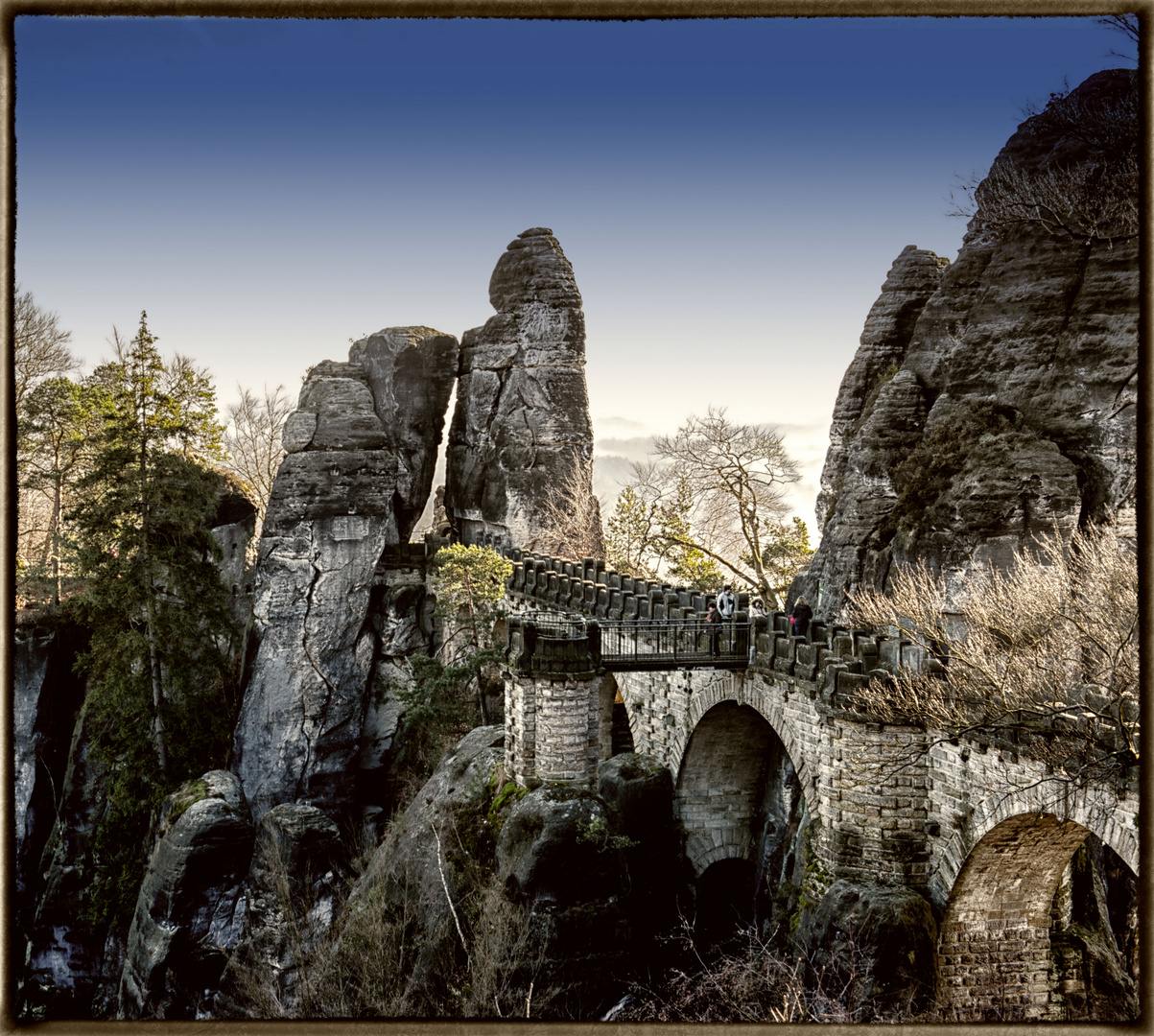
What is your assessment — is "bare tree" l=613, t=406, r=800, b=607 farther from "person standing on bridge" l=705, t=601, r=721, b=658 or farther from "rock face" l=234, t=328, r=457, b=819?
"person standing on bridge" l=705, t=601, r=721, b=658

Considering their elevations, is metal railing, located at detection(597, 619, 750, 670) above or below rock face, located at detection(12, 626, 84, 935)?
above

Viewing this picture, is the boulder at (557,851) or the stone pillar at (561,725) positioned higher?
the stone pillar at (561,725)

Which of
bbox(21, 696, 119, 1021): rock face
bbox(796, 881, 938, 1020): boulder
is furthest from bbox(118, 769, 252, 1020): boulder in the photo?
bbox(796, 881, 938, 1020): boulder

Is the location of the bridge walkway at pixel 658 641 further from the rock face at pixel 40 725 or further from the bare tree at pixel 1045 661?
the rock face at pixel 40 725

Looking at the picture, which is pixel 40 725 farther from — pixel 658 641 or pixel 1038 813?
pixel 1038 813

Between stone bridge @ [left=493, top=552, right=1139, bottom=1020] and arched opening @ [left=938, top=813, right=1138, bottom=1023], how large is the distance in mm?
24

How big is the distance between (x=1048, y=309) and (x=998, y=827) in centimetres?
1062

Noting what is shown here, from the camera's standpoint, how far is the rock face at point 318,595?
3025 cm

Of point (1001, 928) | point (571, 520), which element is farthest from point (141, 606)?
point (1001, 928)

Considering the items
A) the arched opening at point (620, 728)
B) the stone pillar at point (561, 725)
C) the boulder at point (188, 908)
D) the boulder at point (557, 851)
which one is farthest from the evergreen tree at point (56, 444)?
the boulder at point (557, 851)

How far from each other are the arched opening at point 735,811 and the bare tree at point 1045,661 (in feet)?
13.0

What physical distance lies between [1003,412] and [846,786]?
8.79 metres

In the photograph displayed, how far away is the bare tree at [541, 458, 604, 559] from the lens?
35.3m

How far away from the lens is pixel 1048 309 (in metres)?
20.0
